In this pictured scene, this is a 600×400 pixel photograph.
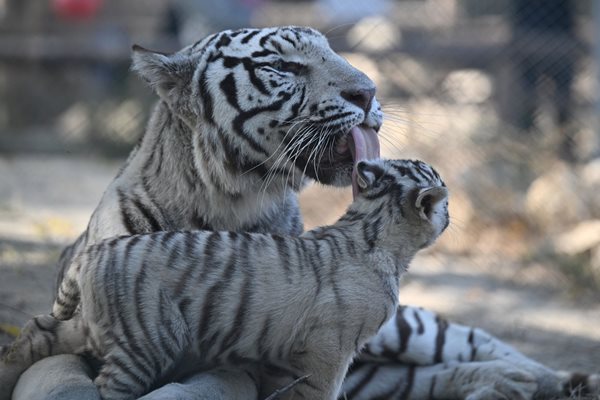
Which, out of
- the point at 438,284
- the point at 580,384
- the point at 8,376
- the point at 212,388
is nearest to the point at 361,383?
the point at 580,384

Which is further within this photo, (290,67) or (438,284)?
(438,284)

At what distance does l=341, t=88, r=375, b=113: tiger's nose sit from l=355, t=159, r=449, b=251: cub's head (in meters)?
0.24

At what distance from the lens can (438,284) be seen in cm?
643

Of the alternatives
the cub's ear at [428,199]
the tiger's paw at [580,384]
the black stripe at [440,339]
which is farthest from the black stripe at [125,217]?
the tiger's paw at [580,384]

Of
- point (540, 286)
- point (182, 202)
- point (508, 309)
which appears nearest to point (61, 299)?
point (182, 202)

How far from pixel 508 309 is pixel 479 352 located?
1.87 meters

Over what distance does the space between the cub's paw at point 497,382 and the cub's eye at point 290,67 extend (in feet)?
4.42

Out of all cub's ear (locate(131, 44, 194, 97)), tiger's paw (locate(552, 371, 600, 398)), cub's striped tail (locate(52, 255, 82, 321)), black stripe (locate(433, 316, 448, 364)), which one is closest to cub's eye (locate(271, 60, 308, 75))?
cub's ear (locate(131, 44, 194, 97))

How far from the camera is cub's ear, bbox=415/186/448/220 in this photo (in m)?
3.24

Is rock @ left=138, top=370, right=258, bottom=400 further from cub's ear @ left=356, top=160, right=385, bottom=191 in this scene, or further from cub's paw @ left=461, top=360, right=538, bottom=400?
cub's paw @ left=461, top=360, right=538, bottom=400

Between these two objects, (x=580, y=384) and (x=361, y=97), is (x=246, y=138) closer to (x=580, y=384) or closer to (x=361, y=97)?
(x=361, y=97)

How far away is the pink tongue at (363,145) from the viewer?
3.46m

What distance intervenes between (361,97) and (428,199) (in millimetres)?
468

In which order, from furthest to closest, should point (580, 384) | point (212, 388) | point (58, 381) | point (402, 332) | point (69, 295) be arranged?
point (402, 332), point (580, 384), point (69, 295), point (212, 388), point (58, 381)
